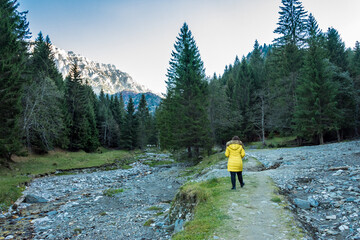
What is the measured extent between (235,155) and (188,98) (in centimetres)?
1905

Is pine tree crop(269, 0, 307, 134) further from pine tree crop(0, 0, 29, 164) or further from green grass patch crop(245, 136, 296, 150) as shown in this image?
pine tree crop(0, 0, 29, 164)

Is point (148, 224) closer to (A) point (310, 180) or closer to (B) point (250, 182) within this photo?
(B) point (250, 182)

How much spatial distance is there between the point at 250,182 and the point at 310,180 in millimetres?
2744

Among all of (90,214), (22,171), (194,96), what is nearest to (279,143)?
(194,96)

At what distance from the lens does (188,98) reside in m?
26.8

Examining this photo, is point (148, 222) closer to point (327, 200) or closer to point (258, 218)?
point (258, 218)

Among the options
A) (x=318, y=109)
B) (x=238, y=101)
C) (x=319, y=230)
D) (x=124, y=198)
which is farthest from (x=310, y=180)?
(x=238, y=101)

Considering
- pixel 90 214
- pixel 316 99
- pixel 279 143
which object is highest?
pixel 316 99

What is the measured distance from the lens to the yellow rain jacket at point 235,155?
818 cm

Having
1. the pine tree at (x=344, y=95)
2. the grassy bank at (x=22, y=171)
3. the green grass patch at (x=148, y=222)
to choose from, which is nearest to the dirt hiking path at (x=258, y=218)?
the green grass patch at (x=148, y=222)

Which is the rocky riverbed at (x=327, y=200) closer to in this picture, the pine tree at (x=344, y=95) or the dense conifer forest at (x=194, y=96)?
the dense conifer forest at (x=194, y=96)

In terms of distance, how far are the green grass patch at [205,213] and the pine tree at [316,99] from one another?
23397mm

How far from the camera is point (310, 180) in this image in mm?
9133

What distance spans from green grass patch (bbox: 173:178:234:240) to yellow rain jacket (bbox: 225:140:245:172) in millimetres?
1018
